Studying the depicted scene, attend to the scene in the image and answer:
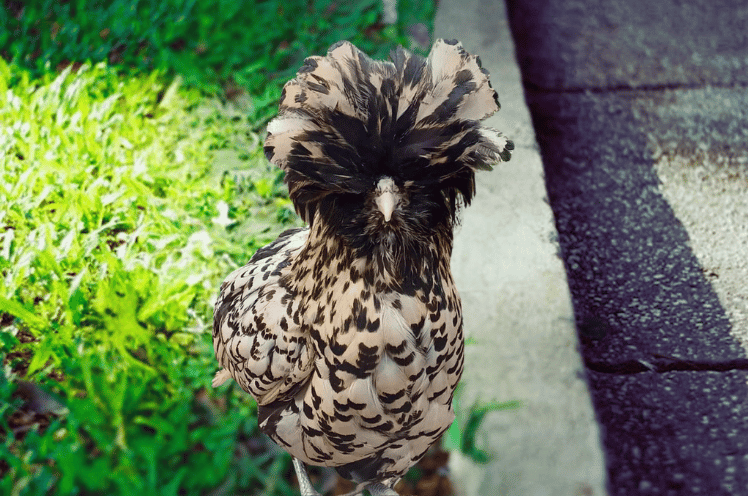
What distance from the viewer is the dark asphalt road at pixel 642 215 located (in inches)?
84.6

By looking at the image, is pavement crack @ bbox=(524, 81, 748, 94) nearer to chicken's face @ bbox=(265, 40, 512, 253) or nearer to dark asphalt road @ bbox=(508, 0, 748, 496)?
dark asphalt road @ bbox=(508, 0, 748, 496)

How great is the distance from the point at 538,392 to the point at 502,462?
0.96 ft

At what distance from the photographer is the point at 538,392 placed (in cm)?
209

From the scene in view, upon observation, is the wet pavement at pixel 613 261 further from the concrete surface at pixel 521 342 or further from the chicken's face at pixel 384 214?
the chicken's face at pixel 384 214

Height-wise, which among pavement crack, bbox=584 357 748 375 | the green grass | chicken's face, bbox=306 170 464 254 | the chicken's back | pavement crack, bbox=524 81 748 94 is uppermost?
the green grass

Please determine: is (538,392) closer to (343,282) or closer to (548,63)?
(343,282)

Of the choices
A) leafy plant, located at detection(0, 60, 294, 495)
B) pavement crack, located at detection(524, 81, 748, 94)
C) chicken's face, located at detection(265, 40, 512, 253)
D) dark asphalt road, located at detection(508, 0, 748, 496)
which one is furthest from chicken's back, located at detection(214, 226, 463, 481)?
pavement crack, located at detection(524, 81, 748, 94)

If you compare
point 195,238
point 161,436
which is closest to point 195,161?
point 195,238

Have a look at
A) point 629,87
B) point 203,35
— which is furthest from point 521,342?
point 203,35

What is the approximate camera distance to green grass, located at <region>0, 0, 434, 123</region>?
371cm

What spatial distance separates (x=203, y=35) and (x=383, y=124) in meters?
3.10

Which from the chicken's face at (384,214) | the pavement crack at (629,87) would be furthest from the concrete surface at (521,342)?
the chicken's face at (384,214)

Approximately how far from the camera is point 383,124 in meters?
1.27

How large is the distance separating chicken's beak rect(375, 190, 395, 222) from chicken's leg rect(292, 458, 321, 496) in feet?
3.65
